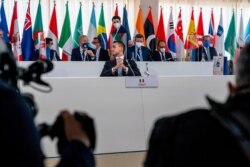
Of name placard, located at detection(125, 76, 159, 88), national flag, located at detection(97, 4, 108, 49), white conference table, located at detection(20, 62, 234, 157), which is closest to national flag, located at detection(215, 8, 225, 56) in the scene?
national flag, located at detection(97, 4, 108, 49)

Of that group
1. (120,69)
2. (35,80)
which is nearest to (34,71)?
(35,80)

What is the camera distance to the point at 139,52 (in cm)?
785

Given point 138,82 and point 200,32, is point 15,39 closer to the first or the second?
point 138,82

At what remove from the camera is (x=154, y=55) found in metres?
7.95

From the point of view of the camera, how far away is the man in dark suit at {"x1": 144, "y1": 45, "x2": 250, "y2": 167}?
823mm

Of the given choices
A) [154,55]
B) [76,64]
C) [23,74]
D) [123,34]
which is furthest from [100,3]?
[23,74]

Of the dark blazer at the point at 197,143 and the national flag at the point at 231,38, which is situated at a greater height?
the national flag at the point at 231,38

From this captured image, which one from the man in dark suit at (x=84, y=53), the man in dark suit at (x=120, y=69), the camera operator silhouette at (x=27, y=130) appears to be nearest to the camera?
Answer: the camera operator silhouette at (x=27, y=130)

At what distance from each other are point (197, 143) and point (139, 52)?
7.06m

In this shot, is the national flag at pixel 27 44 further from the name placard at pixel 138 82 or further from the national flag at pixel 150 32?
the name placard at pixel 138 82

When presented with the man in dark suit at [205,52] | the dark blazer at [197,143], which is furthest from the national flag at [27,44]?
the dark blazer at [197,143]

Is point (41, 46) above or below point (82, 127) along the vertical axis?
above

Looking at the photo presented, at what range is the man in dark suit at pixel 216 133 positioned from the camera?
82 centimetres

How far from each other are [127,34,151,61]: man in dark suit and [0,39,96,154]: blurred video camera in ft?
22.2
